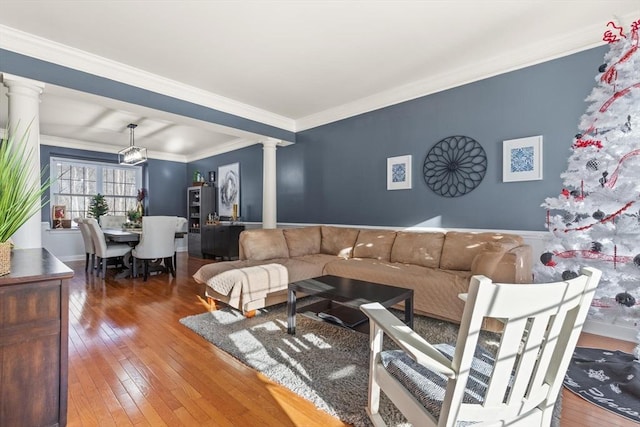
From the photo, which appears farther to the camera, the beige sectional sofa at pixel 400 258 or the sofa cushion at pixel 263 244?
the sofa cushion at pixel 263 244

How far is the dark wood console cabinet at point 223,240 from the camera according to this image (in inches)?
243

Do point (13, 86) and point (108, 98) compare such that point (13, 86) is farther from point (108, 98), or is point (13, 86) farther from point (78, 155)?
point (78, 155)

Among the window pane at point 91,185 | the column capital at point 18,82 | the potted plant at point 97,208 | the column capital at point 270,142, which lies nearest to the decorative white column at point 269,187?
the column capital at point 270,142

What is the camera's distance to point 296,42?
9.57ft

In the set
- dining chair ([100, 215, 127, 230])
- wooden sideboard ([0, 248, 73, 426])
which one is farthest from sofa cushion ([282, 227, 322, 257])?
dining chair ([100, 215, 127, 230])

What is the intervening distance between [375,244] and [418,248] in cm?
59

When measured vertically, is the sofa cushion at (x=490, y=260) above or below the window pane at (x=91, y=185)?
below

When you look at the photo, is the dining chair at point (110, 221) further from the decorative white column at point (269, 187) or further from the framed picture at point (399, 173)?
the framed picture at point (399, 173)

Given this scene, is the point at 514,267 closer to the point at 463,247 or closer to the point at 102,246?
the point at 463,247

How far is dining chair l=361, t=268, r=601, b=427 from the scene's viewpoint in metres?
0.85

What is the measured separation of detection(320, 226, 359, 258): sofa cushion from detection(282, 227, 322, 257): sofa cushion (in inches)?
4.3

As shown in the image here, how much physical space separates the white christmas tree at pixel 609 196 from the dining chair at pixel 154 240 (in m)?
4.66

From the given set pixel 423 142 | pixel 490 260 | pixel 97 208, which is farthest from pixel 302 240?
pixel 97 208

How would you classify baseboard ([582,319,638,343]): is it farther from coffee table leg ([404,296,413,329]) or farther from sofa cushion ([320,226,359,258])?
sofa cushion ([320,226,359,258])
